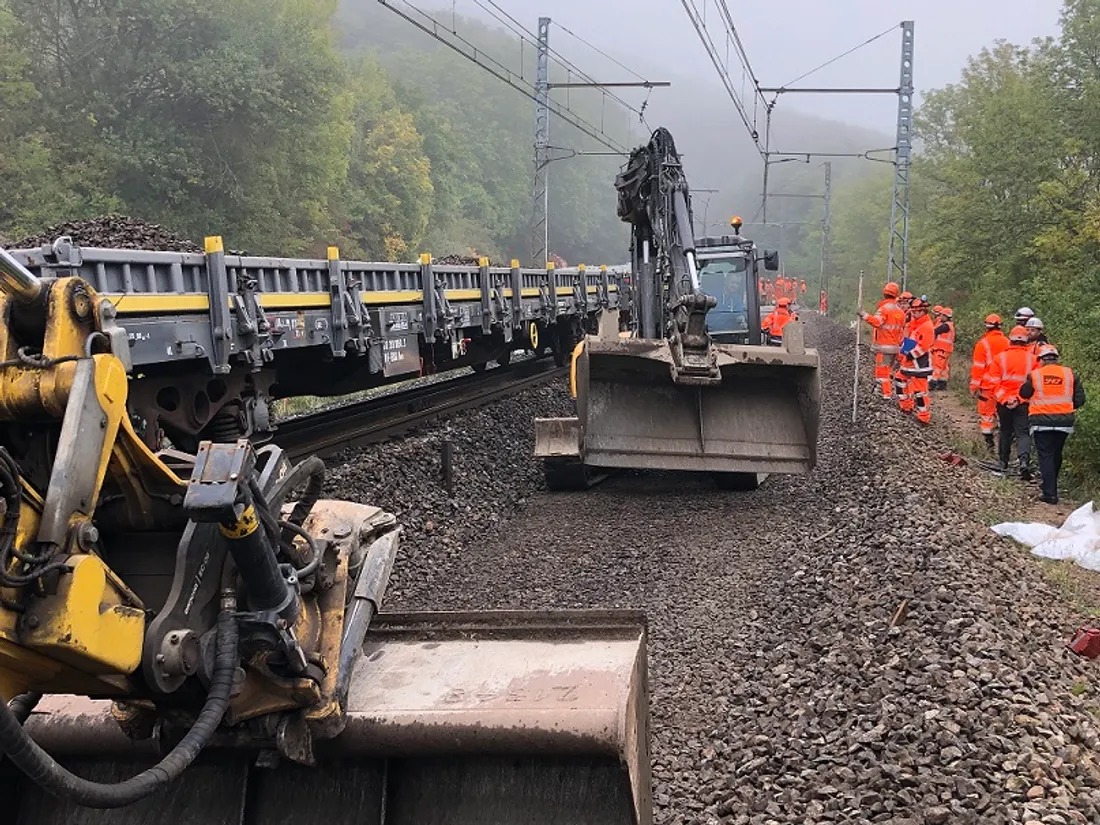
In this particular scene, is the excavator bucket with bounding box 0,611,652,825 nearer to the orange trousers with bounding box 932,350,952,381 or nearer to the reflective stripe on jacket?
the reflective stripe on jacket

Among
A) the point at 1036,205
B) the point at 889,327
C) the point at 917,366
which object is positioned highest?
the point at 1036,205

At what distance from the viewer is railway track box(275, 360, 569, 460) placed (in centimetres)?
992

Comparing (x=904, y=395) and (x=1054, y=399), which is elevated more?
(x=1054, y=399)

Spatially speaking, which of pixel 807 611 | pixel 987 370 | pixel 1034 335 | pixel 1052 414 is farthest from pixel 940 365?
pixel 807 611

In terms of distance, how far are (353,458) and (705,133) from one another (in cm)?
17370

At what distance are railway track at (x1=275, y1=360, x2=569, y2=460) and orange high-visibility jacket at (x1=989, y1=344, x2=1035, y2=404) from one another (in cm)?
615

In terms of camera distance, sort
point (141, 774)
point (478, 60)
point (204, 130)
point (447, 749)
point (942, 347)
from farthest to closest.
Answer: point (204, 130) → point (478, 60) → point (942, 347) → point (447, 749) → point (141, 774)

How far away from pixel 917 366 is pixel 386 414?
713 centimetres

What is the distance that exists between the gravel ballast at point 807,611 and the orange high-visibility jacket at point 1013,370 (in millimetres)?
957

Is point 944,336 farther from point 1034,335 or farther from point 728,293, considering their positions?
point 1034,335

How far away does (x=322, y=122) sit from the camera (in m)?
32.6

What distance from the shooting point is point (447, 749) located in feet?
8.27

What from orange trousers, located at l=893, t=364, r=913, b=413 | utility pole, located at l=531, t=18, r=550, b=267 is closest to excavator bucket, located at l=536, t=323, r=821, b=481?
orange trousers, located at l=893, t=364, r=913, b=413

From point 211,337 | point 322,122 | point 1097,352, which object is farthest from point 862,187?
point 211,337
